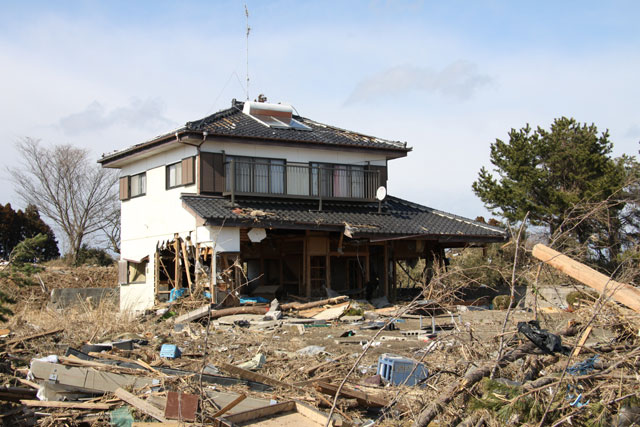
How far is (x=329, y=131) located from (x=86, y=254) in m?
18.9

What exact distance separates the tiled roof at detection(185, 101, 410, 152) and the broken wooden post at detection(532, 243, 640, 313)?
13.1 metres

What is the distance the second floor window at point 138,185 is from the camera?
22625 millimetres

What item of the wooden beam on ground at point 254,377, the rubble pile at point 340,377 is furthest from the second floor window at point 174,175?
the wooden beam on ground at point 254,377

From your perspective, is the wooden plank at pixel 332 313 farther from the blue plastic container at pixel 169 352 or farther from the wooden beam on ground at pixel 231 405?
the wooden beam on ground at pixel 231 405

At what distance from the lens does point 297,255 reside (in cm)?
2091

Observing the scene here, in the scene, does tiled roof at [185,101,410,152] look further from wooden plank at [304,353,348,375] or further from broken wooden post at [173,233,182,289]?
wooden plank at [304,353,348,375]

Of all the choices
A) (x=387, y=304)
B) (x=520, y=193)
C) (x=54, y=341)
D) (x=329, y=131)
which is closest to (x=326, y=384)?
(x=54, y=341)

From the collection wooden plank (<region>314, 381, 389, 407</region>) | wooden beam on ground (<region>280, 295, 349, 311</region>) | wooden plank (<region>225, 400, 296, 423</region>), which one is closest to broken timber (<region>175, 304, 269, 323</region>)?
wooden beam on ground (<region>280, 295, 349, 311</region>)

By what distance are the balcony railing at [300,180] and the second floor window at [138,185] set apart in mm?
4525

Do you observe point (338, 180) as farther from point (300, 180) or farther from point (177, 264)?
point (177, 264)

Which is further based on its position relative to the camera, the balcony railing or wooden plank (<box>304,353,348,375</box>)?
the balcony railing

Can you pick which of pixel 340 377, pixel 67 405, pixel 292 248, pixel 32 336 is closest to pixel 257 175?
pixel 292 248

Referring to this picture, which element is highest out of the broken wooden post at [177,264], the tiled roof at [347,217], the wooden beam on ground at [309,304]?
the tiled roof at [347,217]

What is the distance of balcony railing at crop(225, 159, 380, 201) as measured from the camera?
19.7 metres
